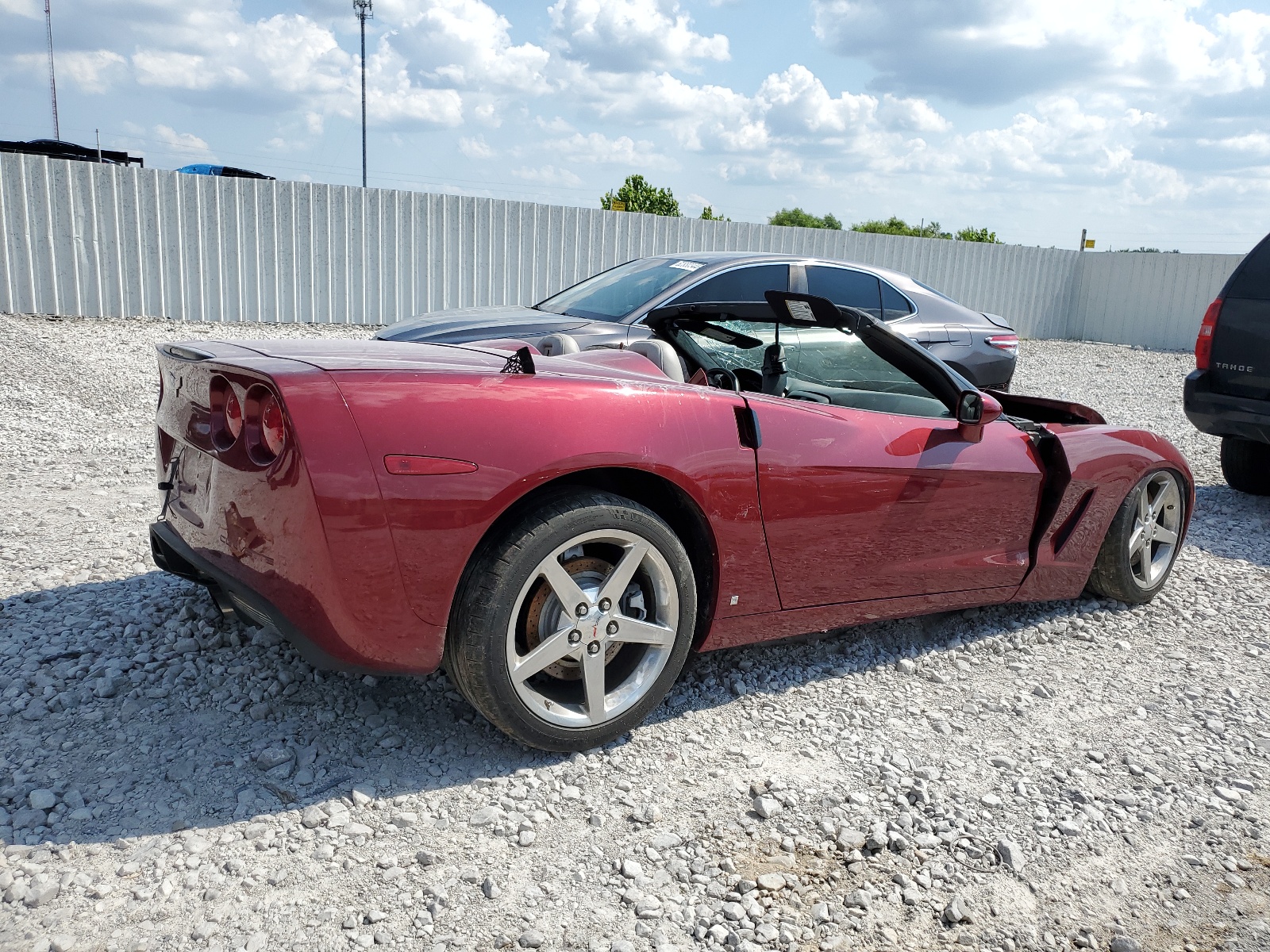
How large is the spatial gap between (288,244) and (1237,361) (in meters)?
11.3

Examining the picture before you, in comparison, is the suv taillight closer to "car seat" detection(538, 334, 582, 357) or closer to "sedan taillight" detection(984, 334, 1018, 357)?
"sedan taillight" detection(984, 334, 1018, 357)

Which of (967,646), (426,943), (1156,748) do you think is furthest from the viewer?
(967,646)

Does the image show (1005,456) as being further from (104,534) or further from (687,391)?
(104,534)

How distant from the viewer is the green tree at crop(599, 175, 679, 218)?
45031 mm

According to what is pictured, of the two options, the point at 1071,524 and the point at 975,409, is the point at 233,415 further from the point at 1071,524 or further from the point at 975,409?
the point at 1071,524

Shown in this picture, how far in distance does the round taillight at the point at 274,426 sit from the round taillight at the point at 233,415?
14cm

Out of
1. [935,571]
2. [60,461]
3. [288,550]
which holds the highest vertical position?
[288,550]

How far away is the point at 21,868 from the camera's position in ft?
7.25

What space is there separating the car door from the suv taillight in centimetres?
366

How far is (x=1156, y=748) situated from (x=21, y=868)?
3.26 meters

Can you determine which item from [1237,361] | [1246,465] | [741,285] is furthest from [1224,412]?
[741,285]

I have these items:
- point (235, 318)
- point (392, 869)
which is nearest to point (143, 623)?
point (392, 869)

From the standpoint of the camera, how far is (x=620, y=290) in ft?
24.2

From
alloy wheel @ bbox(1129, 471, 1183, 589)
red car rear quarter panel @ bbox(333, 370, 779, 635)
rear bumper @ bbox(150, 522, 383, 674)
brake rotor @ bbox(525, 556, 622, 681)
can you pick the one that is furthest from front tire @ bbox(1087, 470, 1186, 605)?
rear bumper @ bbox(150, 522, 383, 674)
